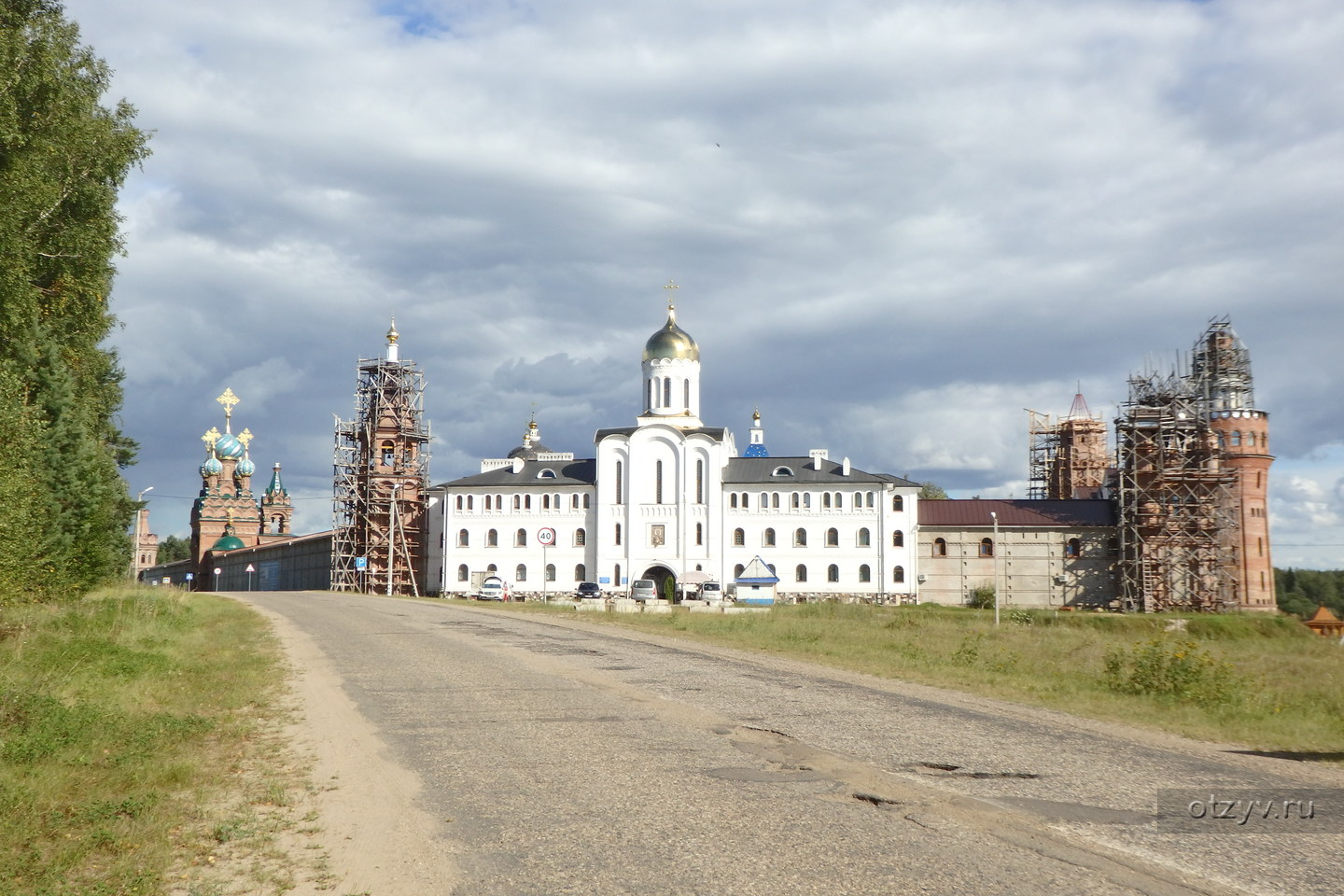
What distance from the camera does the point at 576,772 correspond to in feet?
30.6

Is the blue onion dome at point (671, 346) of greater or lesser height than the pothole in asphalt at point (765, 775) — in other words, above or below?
above

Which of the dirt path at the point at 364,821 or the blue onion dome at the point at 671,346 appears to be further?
the blue onion dome at the point at 671,346

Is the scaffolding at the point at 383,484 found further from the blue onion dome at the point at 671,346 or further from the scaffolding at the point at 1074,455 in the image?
the scaffolding at the point at 1074,455

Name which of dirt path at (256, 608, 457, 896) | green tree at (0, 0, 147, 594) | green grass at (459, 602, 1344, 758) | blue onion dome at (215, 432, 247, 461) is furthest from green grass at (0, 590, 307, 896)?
blue onion dome at (215, 432, 247, 461)

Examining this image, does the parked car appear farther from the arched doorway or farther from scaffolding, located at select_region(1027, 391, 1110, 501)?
scaffolding, located at select_region(1027, 391, 1110, 501)

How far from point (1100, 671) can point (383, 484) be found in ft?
217

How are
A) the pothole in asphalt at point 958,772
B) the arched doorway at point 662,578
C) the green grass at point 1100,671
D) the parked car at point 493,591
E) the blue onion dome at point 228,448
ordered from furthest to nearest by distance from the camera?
the blue onion dome at point 228,448
the arched doorway at point 662,578
the parked car at point 493,591
the green grass at point 1100,671
the pothole in asphalt at point 958,772

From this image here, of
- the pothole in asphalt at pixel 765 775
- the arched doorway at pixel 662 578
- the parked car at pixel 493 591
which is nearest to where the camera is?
the pothole in asphalt at pixel 765 775

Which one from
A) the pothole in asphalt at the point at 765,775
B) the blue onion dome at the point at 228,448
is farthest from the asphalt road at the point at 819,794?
the blue onion dome at the point at 228,448

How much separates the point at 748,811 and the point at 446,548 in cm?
7025

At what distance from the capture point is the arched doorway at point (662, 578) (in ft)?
239

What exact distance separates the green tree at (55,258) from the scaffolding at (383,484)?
1865 inches

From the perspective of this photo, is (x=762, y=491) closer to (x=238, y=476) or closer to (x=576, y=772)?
(x=576, y=772)

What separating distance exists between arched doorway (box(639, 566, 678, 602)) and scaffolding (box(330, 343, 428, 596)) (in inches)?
655
